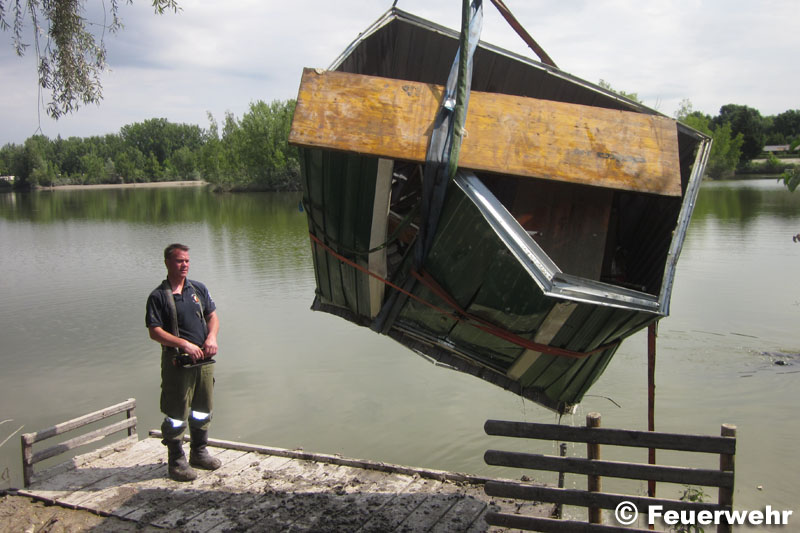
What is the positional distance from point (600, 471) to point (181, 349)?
3.03 meters

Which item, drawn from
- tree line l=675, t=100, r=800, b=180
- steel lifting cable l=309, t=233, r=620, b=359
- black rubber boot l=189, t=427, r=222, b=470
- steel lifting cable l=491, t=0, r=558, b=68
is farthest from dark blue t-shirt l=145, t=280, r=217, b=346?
tree line l=675, t=100, r=800, b=180

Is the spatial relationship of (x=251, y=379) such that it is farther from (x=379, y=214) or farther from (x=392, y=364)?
(x=379, y=214)

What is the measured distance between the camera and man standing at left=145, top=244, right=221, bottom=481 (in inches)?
177

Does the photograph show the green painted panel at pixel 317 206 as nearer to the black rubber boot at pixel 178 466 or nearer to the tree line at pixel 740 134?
the black rubber boot at pixel 178 466

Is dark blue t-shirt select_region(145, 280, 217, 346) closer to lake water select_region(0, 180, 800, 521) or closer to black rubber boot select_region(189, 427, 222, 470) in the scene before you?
black rubber boot select_region(189, 427, 222, 470)

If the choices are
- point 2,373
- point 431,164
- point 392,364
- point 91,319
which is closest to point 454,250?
point 431,164

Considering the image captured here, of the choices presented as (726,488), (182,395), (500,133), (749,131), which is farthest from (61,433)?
(749,131)

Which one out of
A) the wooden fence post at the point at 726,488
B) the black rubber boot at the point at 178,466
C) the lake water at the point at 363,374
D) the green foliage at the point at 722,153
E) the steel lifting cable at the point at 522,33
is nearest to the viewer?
the wooden fence post at the point at 726,488

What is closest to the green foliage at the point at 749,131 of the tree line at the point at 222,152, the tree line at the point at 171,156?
the tree line at the point at 222,152

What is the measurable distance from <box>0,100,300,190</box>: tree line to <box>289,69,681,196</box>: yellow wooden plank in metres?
34.2

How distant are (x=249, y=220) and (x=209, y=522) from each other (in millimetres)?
28936

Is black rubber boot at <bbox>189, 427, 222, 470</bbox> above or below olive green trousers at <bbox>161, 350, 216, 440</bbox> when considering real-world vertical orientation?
below

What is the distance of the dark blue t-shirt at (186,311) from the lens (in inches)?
175

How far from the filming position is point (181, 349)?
4.54m
